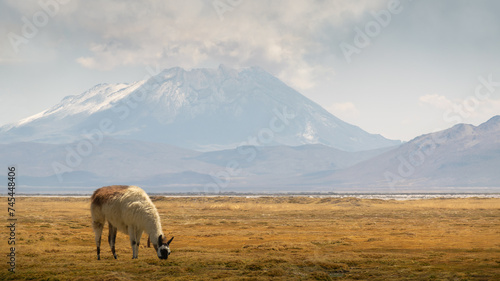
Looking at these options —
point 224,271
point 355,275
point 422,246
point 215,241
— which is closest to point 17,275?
point 224,271

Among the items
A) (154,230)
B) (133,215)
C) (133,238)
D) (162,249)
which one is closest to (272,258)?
(162,249)

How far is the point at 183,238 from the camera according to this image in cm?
4559

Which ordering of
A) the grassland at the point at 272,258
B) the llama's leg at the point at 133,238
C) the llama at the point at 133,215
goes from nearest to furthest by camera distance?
the grassland at the point at 272,258, the llama at the point at 133,215, the llama's leg at the point at 133,238

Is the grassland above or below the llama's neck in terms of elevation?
below

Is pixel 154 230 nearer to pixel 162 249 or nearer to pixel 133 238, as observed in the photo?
pixel 162 249

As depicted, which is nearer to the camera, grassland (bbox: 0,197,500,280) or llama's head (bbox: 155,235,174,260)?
grassland (bbox: 0,197,500,280)

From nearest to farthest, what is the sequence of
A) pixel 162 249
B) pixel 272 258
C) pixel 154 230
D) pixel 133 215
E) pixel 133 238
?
pixel 162 249
pixel 133 215
pixel 154 230
pixel 133 238
pixel 272 258

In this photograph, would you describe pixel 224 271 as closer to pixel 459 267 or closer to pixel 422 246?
pixel 459 267

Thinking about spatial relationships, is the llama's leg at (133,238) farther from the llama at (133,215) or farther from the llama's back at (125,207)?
the llama's back at (125,207)

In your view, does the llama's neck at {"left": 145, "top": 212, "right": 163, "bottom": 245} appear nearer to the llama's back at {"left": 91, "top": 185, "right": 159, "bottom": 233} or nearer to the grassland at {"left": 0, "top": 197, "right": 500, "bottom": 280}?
the llama's back at {"left": 91, "top": 185, "right": 159, "bottom": 233}

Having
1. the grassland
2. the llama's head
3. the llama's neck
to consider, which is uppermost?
the llama's neck

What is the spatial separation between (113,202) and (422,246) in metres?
20.4

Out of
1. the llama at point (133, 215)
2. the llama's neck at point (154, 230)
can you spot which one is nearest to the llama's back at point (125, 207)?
the llama at point (133, 215)

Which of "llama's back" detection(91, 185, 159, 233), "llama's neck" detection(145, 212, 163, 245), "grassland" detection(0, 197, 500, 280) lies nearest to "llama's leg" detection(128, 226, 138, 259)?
"llama's back" detection(91, 185, 159, 233)
